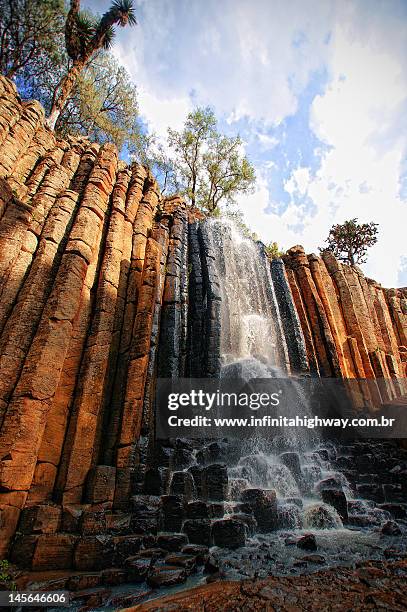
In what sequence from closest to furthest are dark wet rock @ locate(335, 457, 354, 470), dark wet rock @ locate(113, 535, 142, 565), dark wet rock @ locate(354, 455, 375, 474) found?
dark wet rock @ locate(113, 535, 142, 565) < dark wet rock @ locate(354, 455, 375, 474) < dark wet rock @ locate(335, 457, 354, 470)

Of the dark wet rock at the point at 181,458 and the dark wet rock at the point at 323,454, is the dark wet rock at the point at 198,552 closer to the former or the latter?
the dark wet rock at the point at 181,458

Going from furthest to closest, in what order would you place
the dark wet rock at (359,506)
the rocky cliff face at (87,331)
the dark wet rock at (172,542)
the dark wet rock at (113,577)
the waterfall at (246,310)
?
the waterfall at (246,310)
the dark wet rock at (359,506)
the rocky cliff face at (87,331)
the dark wet rock at (172,542)
the dark wet rock at (113,577)

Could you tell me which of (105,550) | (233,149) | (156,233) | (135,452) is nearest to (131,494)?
(135,452)

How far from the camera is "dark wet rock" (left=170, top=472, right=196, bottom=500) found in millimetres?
6656

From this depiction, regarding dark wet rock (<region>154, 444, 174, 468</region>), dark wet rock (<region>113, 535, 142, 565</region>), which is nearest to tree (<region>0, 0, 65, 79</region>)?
dark wet rock (<region>154, 444, 174, 468</region>)

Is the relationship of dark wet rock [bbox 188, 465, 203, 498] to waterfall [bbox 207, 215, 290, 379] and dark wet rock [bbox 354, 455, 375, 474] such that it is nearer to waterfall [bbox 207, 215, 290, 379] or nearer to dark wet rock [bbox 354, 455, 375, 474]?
waterfall [bbox 207, 215, 290, 379]

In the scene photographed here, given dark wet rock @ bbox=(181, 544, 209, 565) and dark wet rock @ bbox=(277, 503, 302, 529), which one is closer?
dark wet rock @ bbox=(181, 544, 209, 565)

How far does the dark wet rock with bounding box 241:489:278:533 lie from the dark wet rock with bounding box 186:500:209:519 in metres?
1.01

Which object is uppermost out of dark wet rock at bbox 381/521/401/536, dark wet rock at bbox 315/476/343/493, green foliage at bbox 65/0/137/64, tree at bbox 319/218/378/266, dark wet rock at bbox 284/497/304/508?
green foliage at bbox 65/0/137/64

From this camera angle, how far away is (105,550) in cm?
471

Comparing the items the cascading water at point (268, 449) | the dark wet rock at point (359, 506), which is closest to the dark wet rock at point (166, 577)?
the cascading water at point (268, 449)

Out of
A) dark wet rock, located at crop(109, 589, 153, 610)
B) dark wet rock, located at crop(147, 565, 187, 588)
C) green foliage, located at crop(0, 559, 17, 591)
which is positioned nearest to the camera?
dark wet rock, located at crop(109, 589, 153, 610)

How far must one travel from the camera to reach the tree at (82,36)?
17.8 meters

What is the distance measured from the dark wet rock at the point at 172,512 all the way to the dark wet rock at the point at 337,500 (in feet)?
12.3
